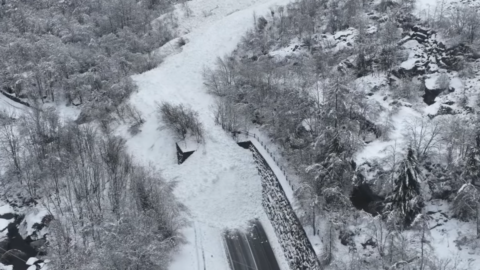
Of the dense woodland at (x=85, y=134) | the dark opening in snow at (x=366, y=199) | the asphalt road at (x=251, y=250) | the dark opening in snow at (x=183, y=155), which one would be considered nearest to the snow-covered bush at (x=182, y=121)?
the dark opening in snow at (x=183, y=155)

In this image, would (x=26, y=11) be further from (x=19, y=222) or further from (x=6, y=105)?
(x=19, y=222)

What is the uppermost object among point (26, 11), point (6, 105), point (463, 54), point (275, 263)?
point (26, 11)

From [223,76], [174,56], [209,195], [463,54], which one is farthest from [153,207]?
[463,54]

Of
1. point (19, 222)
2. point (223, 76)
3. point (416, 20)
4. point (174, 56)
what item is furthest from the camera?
point (174, 56)

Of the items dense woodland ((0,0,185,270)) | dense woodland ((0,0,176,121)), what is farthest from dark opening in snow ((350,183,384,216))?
dense woodland ((0,0,176,121))

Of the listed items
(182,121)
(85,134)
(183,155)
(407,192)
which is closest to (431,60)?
(407,192)

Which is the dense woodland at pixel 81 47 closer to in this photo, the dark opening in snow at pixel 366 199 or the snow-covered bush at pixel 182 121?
the snow-covered bush at pixel 182 121

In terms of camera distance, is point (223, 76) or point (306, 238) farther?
point (223, 76)
